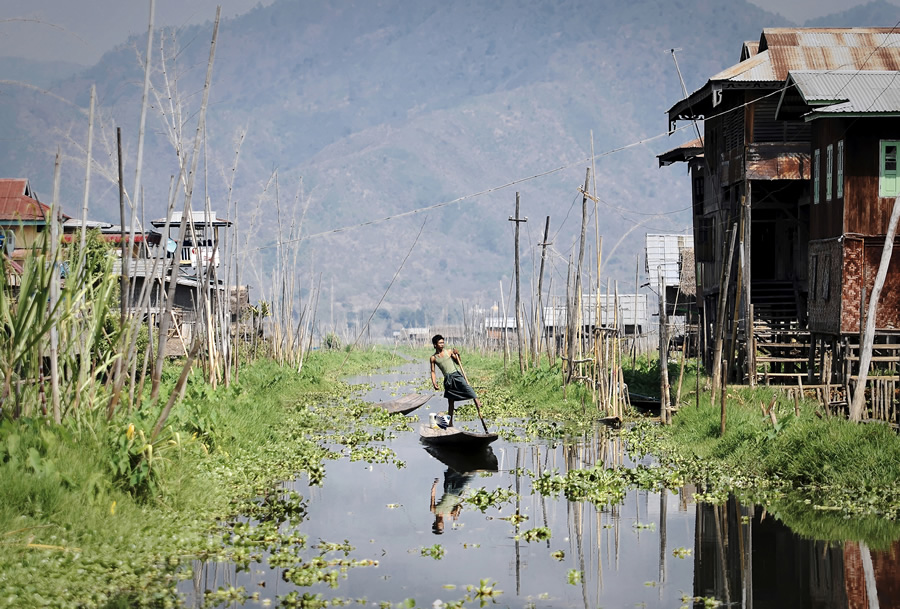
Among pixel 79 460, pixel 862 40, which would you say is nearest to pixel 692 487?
pixel 79 460

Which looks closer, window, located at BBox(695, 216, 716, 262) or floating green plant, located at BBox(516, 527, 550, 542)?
floating green plant, located at BBox(516, 527, 550, 542)

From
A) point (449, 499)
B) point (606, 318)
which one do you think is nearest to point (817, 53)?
point (606, 318)

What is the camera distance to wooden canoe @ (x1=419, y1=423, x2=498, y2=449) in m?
17.1

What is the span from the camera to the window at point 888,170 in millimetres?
21031

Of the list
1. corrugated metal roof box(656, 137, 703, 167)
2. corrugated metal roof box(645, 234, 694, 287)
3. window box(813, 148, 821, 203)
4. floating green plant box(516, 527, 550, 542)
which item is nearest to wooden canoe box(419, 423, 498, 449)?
floating green plant box(516, 527, 550, 542)

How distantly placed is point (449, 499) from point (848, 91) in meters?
13.3

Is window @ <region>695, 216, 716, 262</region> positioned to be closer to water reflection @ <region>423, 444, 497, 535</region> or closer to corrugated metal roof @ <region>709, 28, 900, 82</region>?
corrugated metal roof @ <region>709, 28, 900, 82</region>

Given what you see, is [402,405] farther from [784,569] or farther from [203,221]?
[784,569]

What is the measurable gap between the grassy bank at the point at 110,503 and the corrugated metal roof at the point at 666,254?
3965 cm

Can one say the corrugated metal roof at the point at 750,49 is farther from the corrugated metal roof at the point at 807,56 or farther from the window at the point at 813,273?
the window at the point at 813,273

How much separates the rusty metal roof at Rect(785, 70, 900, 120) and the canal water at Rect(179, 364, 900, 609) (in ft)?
34.6

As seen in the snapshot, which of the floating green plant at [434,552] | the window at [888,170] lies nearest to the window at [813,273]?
the window at [888,170]

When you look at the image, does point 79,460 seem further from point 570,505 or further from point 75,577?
point 570,505

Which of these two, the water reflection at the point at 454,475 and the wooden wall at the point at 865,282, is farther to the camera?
the wooden wall at the point at 865,282
